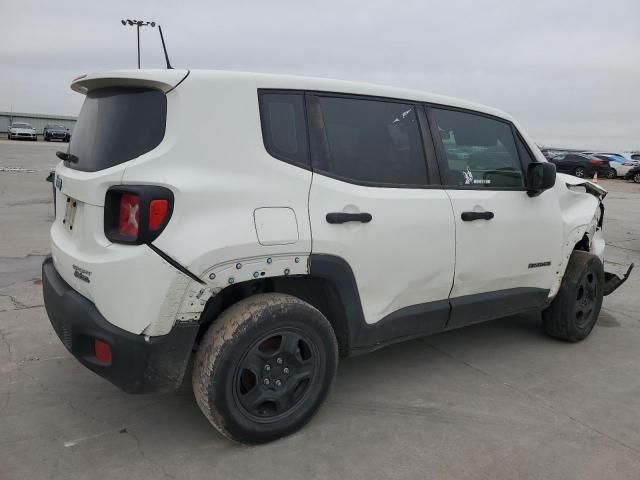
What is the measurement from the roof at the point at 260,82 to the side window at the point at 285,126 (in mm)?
65

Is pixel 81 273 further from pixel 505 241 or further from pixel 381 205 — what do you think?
pixel 505 241

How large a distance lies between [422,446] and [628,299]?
4190 mm

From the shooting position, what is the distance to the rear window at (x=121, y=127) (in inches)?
96.3

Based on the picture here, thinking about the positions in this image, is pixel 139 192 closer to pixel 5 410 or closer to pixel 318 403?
pixel 318 403

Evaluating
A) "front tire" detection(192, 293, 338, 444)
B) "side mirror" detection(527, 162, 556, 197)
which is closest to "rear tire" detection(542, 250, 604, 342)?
"side mirror" detection(527, 162, 556, 197)

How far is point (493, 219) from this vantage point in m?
3.48

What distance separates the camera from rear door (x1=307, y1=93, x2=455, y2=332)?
2791 mm

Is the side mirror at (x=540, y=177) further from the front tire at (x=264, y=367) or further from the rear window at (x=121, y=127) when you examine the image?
the rear window at (x=121, y=127)

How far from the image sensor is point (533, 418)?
312cm

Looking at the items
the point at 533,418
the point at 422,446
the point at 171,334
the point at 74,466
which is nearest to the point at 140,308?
the point at 171,334

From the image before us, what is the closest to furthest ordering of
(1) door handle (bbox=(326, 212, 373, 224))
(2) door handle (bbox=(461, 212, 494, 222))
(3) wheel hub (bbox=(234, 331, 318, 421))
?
(3) wheel hub (bbox=(234, 331, 318, 421)), (1) door handle (bbox=(326, 212, 373, 224)), (2) door handle (bbox=(461, 212, 494, 222))

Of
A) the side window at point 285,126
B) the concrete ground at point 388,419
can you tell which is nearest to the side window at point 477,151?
the side window at point 285,126

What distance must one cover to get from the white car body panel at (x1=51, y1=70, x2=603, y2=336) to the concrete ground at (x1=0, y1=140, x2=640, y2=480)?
2.16 ft

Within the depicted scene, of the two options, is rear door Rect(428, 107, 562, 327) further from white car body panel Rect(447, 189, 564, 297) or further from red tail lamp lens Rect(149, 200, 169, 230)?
red tail lamp lens Rect(149, 200, 169, 230)
